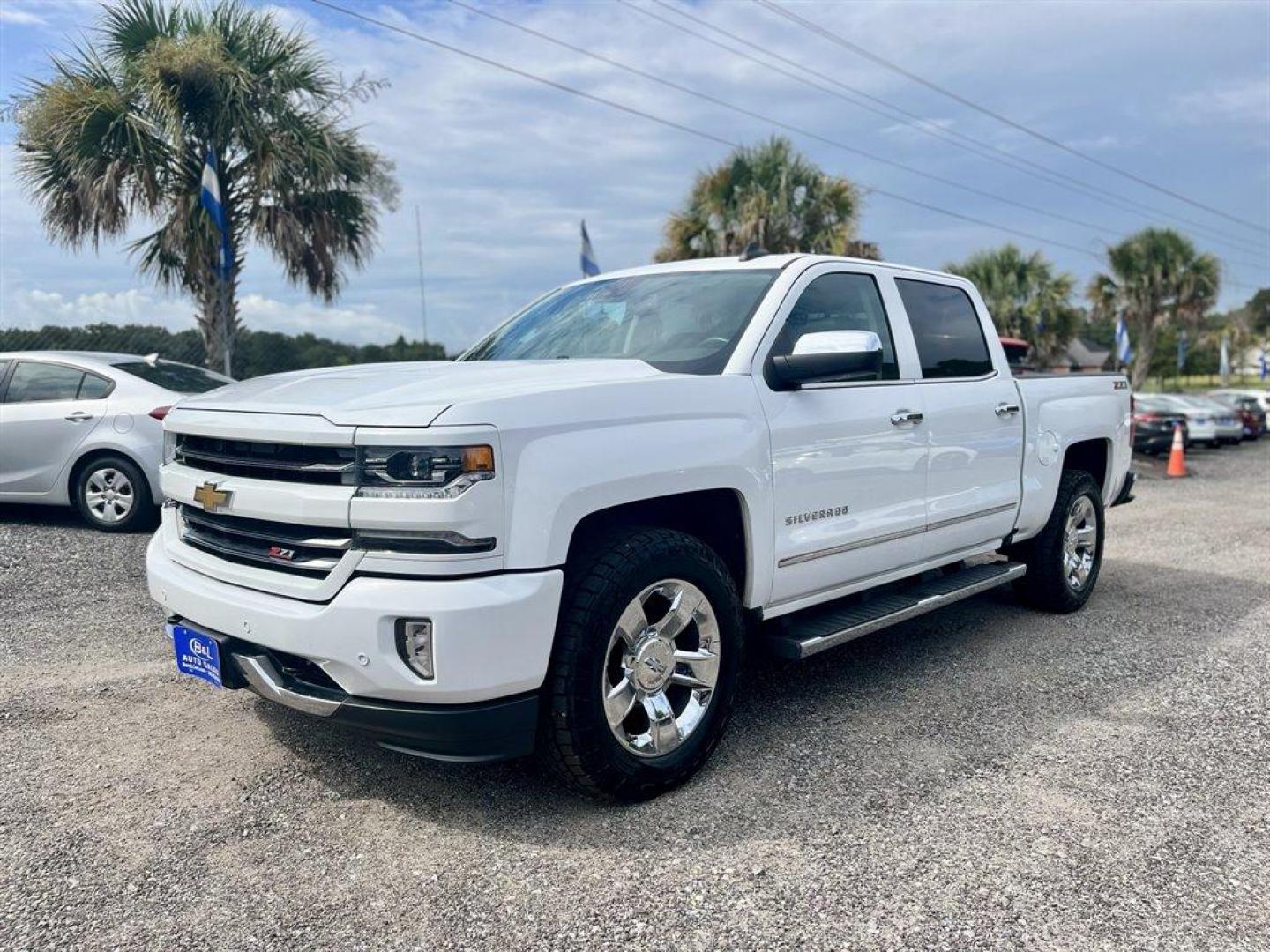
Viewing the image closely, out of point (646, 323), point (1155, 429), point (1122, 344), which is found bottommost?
point (1155, 429)

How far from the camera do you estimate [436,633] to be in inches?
111

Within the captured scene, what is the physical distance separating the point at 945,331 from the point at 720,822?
114 inches

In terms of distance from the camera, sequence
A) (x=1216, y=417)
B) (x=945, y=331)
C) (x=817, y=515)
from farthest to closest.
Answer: (x=1216, y=417), (x=945, y=331), (x=817, y=515)

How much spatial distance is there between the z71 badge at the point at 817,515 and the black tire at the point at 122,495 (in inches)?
231

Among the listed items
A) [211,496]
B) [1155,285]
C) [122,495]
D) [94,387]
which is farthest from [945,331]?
[1155,285]

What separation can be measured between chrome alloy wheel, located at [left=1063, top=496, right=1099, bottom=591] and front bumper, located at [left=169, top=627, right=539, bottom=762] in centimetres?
412

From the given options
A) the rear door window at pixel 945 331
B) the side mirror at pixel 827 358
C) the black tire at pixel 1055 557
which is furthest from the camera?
the black tire at pixel 1055 557

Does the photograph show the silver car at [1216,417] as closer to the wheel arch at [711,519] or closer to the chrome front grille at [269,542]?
the wheel arch at [711,519]

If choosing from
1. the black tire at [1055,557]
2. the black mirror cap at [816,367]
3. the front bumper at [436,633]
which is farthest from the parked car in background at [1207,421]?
the front bumper at [436,633]

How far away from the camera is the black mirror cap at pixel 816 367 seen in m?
3.71

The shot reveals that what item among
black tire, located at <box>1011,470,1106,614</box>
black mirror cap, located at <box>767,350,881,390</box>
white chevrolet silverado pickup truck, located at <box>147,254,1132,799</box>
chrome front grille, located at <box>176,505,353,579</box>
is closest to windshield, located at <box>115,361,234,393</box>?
white chevrolet silverado pickup truck, located at <box>147,254,1132,799</box>

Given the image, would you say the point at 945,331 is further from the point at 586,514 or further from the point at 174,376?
the point at 174,376

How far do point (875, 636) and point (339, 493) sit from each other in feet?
11.5

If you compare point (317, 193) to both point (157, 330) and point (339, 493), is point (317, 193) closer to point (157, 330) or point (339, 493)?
point (157, 330)
